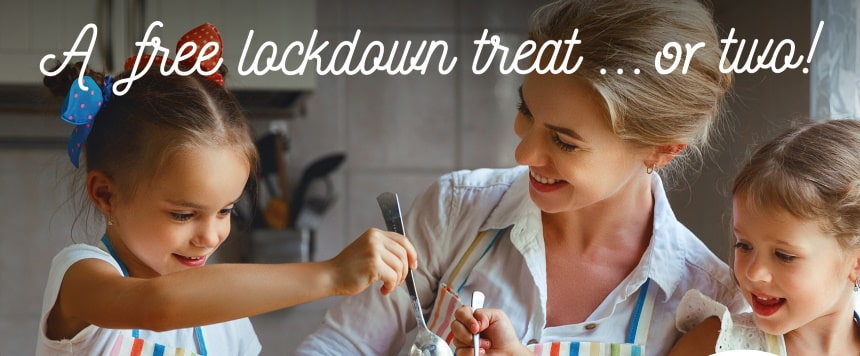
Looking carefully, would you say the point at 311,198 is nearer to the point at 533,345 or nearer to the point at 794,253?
the point at 533,345

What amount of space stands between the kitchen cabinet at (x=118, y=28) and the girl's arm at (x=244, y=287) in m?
1.22

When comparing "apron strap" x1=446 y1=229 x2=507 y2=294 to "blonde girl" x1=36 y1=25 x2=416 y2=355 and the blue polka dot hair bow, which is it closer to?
"blonde girl" x1=36 y1=25 x2=416 y2=355

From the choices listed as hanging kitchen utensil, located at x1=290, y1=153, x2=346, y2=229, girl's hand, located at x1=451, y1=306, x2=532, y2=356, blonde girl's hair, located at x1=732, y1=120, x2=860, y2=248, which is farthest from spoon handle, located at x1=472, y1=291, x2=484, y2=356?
hanging kitchen utensil, located at x1=290, y1=153, x2=346, y2=229

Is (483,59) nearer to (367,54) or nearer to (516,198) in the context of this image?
(367,54)

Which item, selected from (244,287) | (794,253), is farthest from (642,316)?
(244,287)

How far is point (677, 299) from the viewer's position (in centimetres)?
123

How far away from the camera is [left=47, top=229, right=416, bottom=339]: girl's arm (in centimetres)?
84

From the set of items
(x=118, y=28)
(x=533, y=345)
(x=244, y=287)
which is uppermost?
(x=118, y=28)

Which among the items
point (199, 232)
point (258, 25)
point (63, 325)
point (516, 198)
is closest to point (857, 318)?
point (516, 198)

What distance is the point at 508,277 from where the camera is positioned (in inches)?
49.6

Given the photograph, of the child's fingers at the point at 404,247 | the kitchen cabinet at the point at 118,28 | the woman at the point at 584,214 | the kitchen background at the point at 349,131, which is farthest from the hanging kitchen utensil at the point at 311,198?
the child's fingers at the point at 404,247

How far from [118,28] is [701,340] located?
147 centimetres

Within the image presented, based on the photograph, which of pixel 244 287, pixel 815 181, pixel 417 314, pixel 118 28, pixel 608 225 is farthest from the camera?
pixel 118 28

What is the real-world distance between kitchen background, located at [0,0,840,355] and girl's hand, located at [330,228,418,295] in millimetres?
1393
